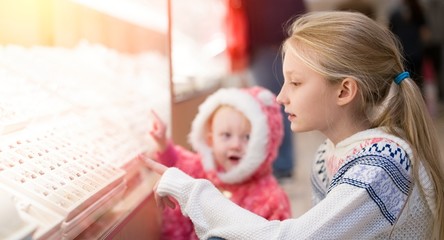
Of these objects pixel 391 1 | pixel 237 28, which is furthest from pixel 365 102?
pixel 391 1

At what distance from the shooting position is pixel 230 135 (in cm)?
185

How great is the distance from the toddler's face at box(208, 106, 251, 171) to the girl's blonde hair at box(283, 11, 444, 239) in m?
0.47

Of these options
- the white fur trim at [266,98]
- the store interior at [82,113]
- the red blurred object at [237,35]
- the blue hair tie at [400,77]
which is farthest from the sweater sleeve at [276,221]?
the red blurred object at [237,35]

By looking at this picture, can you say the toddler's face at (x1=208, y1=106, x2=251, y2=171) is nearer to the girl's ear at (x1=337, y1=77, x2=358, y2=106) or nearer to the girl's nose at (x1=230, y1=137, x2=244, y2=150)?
the girl's nose at (x1=230, y1=137, x2=244, y2=150)

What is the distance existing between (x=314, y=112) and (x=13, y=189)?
2.24 feet

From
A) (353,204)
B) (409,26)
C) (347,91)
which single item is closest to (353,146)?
(347,91)

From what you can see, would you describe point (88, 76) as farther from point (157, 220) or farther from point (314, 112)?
point (314, 112)

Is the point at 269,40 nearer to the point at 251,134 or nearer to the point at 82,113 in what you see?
the point at 251,134

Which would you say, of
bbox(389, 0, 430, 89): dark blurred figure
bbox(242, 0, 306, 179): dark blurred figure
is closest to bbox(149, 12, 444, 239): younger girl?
bbox(242, 0, 306, 179): dark blurred figure

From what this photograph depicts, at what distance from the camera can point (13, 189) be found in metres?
1.02

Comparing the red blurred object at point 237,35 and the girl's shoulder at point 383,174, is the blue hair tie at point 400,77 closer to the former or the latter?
the girl's shoulder at point 383,174

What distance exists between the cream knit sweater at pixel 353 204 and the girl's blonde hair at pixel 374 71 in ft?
0.16

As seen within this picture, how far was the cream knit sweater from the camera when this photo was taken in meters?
1.15

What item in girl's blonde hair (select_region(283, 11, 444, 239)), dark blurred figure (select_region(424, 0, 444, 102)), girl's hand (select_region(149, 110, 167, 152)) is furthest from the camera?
dark blurred figure (select_region(424, 0, 444, 102))
